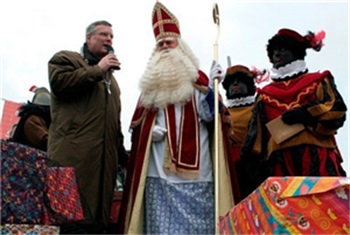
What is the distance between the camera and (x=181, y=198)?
4.06 metres

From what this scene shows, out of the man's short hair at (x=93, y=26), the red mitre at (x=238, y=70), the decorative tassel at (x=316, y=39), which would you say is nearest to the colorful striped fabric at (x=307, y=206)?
the decorative tassel at (x=316, y=39)

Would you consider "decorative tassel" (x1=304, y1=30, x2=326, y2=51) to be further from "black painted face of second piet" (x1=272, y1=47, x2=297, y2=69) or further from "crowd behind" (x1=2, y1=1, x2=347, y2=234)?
"black painted face of second piet" (x1=272, y1=47, x2=297, y2=69)

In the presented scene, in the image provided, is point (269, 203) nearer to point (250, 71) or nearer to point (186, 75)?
point (186, 75)

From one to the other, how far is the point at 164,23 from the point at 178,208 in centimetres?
166

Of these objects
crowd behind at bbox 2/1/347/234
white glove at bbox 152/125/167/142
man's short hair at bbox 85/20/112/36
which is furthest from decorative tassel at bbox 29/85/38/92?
white glove at bbox 152/125/167/142

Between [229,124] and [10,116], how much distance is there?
4562mm

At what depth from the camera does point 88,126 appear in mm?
4121

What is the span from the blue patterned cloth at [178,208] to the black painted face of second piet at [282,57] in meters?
1.15

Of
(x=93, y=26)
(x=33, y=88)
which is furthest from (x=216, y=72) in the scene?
(x=33, y=88)

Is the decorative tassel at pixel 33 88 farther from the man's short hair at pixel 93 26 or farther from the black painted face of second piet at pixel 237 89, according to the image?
the black painted face of second piet at pixel 237 89

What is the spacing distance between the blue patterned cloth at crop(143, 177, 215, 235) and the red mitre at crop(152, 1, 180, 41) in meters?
1.32

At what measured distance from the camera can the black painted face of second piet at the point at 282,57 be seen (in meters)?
4.50

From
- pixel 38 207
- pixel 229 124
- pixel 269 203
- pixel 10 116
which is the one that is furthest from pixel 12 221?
pixel 10 116

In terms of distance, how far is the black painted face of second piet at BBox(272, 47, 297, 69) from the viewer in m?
4.50
